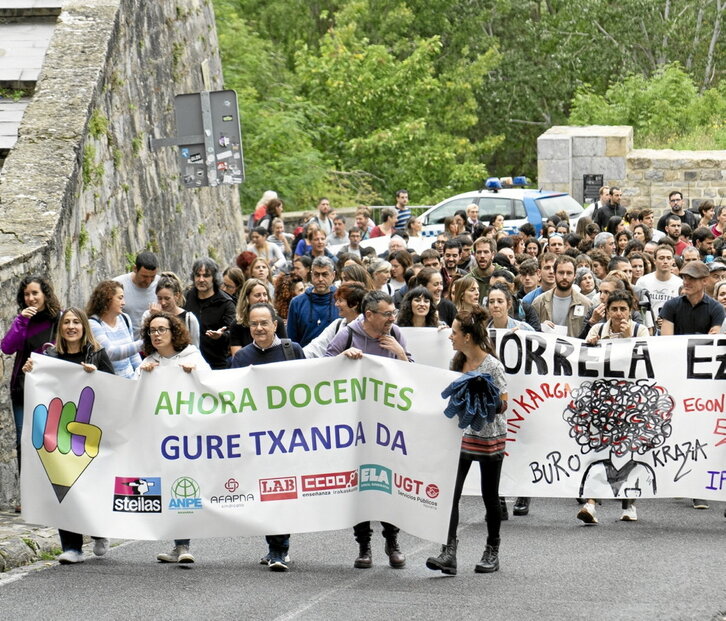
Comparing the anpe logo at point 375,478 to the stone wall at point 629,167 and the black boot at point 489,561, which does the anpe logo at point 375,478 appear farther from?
the stone wall at point 629,167

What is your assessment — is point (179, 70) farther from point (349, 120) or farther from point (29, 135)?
point (349, 120)

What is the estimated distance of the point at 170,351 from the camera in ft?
32.6

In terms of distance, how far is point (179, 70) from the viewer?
19375 millimetres

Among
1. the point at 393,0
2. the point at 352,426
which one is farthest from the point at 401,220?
the point at 393,0

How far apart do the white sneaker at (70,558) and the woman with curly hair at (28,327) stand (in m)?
1.45

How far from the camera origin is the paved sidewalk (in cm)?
990

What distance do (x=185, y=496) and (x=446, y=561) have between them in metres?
1.69

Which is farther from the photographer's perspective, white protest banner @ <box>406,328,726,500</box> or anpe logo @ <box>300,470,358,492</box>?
white protest banner @ <box>406,328,726,500</box>

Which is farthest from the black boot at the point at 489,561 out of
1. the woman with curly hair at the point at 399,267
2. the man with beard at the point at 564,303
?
the woman with curly hair at the point at 399,267

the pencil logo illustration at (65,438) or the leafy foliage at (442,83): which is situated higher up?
the leafy foliage at (442,83)

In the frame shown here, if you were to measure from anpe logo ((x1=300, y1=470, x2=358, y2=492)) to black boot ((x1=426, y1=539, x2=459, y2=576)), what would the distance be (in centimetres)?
74

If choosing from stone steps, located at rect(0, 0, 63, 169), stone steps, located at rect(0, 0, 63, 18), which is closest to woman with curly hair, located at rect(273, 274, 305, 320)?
stone steps, located at rect(0, 0, 63, 169)

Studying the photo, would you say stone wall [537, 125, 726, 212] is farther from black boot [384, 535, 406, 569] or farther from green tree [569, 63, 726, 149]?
black boot [384, 535, 406, 569]

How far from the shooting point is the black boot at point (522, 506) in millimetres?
11711
